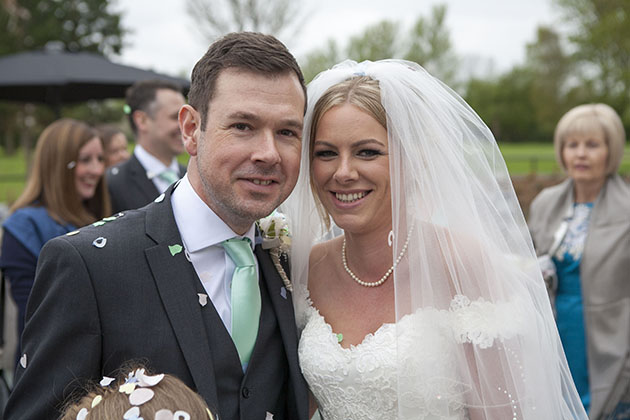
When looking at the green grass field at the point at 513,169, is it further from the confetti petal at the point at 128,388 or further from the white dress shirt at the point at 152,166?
the confetti petal at the point at 128,388

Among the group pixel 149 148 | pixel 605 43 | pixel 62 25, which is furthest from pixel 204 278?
pixel 62 25

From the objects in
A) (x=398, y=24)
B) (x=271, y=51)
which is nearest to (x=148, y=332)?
(x=271, y=51)

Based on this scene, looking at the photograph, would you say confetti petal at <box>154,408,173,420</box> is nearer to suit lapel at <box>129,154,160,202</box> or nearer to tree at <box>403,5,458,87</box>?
suit lapel at <box>129,154,160,202</box>

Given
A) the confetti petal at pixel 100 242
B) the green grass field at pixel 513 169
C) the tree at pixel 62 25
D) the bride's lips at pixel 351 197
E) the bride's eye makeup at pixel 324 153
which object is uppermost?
the tree at pixel 62 25

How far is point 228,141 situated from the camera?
2195 mm

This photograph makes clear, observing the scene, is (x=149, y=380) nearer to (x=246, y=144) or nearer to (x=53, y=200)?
(x=246, y=144)

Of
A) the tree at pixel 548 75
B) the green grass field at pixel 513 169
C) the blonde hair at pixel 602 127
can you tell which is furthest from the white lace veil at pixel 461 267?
the tree at pixel 548 75

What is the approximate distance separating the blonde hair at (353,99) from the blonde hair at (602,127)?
111 inches

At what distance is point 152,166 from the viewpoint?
5242mm

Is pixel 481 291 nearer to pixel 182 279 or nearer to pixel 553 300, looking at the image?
pixel 182 279

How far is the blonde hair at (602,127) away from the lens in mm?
4680

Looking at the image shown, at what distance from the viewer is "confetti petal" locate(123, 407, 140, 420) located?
5.18ft

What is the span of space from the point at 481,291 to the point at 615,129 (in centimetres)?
300

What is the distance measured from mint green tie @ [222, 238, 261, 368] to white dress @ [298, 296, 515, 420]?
0.42m
